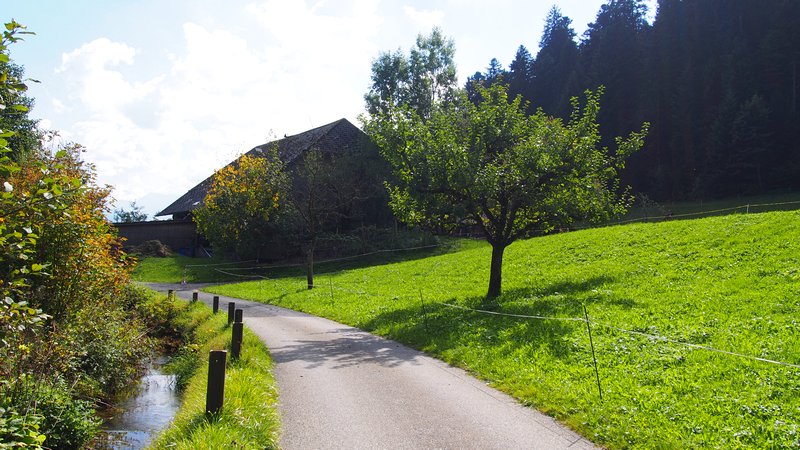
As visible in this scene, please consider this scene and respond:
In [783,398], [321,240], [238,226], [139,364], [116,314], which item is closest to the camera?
[783,398]

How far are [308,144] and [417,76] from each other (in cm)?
1338

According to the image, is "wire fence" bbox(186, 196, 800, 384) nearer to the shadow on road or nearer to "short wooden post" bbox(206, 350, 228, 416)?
the shadow on road

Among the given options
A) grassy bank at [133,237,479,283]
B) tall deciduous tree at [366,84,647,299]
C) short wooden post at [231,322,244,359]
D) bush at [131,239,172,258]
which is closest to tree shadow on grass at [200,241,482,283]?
grassy bank at [133,237,479,283]

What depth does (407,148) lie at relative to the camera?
711 inches

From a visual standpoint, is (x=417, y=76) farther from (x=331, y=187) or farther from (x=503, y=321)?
(x=503, y=321)

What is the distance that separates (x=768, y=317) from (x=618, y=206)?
9.01 m

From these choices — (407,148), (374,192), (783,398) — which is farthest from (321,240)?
(783,398)

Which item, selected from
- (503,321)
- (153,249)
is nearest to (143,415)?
(503,321)

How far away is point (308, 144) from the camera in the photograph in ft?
155

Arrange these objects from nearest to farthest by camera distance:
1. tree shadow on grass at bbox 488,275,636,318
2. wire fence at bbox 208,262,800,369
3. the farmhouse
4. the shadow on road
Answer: wire fence at bbox 208,262,800,369 → the shadow on road → tree shadow on grass at bbox 488,275,636,318 → the farmhouse

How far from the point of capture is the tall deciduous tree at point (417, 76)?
52438 millimetres

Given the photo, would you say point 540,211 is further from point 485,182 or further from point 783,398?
point 783,398

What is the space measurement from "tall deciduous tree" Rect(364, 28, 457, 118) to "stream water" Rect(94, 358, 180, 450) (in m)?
41.4

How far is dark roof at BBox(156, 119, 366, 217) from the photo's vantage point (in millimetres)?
46406
